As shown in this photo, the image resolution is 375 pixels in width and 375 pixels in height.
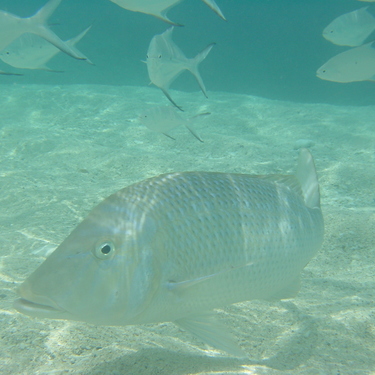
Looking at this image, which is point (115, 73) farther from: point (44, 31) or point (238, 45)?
point (44, 31)

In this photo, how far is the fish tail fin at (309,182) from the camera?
2.59m

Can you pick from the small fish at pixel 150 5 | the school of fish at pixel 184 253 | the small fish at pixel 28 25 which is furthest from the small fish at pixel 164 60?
the school of fish at pixel 184 253

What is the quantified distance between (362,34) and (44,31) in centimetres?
768

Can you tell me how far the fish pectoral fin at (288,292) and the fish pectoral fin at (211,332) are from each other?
0.66 m

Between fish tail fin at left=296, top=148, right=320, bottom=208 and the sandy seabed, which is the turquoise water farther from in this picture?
fish tail fin at left=296, top=148, right=320, bottom=208

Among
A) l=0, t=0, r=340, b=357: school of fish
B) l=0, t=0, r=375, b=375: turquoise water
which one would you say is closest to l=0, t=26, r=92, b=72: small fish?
l=0, t=0, r=375, b=375: turquoise water

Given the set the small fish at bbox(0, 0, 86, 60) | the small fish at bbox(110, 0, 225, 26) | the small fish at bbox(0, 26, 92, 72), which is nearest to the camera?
the small fish at bbox(0, 0, 86, 60)

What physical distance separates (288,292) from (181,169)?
432 cm

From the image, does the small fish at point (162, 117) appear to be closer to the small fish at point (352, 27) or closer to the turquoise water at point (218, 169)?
the turquoise water at point (218, 169)

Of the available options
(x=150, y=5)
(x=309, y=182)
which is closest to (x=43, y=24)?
(x=150, y=5)

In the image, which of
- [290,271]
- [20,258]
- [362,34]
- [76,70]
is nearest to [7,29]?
[20,258]

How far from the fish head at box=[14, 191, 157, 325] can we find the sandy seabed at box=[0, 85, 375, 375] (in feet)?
1.34

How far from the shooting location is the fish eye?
1599mm

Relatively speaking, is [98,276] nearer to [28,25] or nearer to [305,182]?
[305,182]
